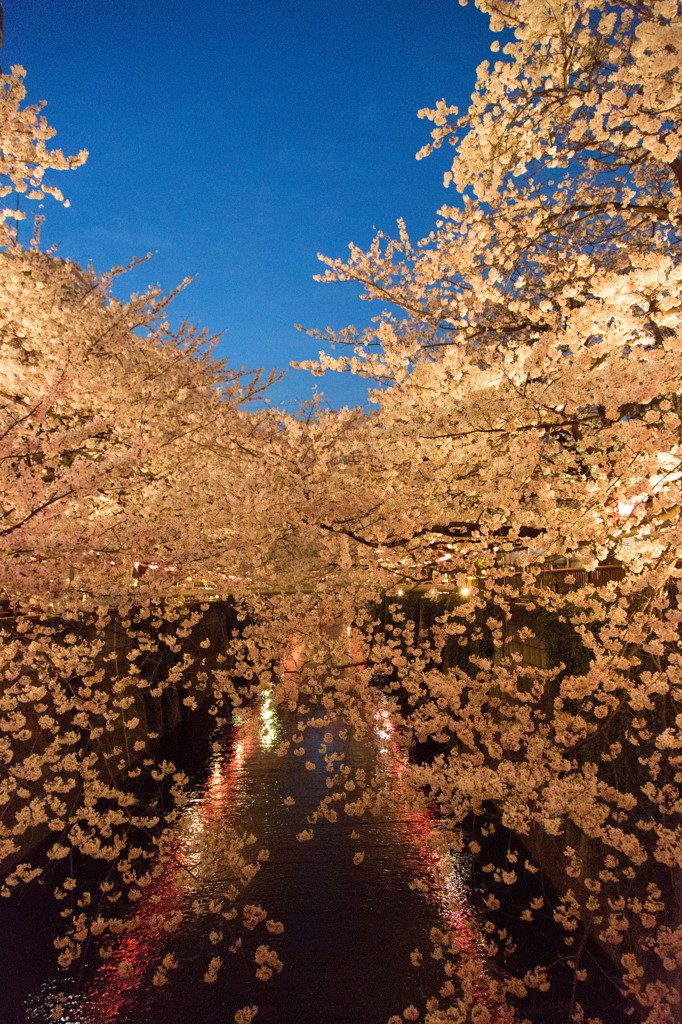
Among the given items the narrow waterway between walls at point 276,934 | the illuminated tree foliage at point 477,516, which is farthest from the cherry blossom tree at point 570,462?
the narrow waterway between walls at point 276,934

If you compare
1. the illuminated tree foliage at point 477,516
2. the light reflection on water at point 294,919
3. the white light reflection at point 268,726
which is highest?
the illuminated tree foliage at point 477,516

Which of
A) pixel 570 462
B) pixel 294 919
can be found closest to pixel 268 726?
pixel 294 919

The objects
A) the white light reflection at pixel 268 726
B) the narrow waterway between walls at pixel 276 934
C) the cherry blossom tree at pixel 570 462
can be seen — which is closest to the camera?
the cherry blossom tree at pixel 570 462

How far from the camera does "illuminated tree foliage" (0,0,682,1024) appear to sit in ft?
20.6

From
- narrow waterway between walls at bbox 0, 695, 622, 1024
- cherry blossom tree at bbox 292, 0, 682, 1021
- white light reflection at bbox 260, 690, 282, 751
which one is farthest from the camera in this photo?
white light reflection at bbox 260, 690, 282, 751

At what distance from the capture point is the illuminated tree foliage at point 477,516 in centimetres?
629

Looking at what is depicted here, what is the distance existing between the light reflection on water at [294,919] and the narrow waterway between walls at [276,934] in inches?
0.8

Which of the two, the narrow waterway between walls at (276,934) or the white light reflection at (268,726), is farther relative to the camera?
the white light reflection at (268,726)

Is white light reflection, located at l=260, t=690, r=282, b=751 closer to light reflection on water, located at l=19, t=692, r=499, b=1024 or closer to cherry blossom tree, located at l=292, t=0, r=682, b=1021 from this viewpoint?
light reflection on water, located at l=19, t=692, r=499, b=1024

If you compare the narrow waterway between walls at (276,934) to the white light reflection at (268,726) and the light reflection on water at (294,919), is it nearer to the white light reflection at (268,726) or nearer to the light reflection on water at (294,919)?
the light reflection on water at (294,919)

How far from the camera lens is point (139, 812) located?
41.0 feet

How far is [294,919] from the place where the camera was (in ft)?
28.5

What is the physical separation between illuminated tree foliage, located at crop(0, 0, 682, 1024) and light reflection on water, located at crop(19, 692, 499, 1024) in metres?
0.32

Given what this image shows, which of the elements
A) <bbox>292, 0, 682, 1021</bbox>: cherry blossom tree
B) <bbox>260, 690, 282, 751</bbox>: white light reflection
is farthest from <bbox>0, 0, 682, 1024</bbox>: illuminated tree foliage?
<bbox>260, 690, 282, 751</bbox>: white light reflection
